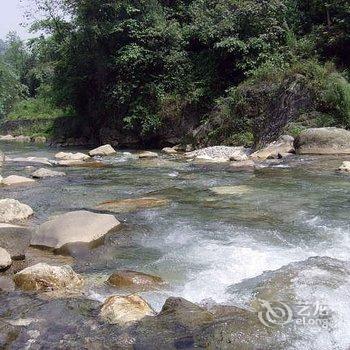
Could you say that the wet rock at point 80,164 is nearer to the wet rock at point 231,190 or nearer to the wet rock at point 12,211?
the wet rock at point 231,190

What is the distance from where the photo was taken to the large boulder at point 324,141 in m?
14.2

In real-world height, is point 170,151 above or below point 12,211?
below

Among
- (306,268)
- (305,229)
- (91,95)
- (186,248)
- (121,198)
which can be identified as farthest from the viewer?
(91,95)

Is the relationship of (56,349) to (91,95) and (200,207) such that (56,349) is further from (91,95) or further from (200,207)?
(91,95)

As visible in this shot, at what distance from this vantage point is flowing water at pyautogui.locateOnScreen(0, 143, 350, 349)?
15.6ft

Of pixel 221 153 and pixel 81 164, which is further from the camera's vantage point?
pixel 221 153

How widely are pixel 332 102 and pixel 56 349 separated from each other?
46.9 ft

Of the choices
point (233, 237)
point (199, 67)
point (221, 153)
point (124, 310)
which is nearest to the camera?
point (124, 310)

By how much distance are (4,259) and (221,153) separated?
11.6 metres

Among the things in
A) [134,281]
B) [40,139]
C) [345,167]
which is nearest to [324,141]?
[345,167]

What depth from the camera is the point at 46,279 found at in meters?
5.05

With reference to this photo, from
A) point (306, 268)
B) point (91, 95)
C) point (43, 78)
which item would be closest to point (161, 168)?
point (306, 268)

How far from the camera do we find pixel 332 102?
636 inches

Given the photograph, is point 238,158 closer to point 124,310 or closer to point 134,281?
point 134,281
